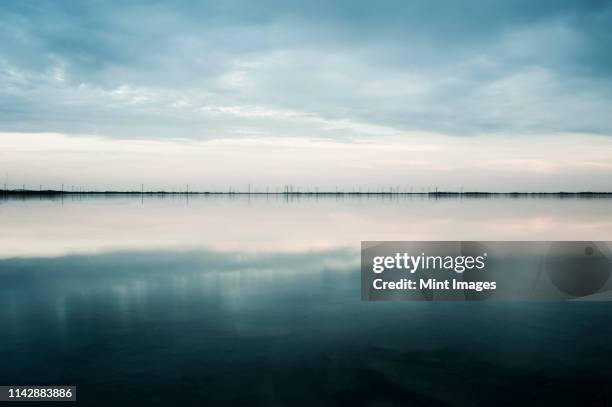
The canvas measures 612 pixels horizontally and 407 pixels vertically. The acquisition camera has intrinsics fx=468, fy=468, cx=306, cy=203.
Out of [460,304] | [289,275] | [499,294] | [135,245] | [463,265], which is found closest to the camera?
[460,304]

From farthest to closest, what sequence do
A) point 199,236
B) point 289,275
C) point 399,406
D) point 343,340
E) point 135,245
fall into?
point 199,236
point 135,245
point 289,275
point 343,340
point 399,406

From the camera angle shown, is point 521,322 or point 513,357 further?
point 521,322

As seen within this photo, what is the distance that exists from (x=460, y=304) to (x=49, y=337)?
32.0 ft

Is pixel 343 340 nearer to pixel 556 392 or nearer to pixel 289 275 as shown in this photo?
pixel 556 392

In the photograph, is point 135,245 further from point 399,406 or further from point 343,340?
point 399,406

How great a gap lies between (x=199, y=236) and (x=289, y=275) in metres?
15.1

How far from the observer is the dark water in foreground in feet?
23.5

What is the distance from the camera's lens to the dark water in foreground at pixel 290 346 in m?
7.15

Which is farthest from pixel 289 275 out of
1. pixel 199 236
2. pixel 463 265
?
pixel 199 236

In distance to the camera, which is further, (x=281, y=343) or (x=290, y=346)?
(x=281, y=343)

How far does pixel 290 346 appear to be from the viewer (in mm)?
9148

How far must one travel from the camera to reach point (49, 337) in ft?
31.4

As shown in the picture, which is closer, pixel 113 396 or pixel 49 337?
pixel 113 396

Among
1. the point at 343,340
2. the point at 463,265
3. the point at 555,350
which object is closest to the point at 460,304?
the point at 555,350
